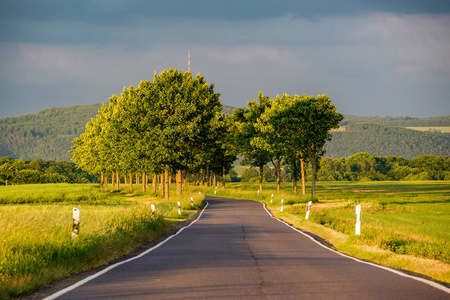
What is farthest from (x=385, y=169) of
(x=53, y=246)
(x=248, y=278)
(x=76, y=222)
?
(x=248, y=278)

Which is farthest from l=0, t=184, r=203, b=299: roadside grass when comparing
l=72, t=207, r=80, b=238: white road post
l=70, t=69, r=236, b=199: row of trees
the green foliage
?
the green foliage

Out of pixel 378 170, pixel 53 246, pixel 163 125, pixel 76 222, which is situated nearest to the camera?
pixel 53 246

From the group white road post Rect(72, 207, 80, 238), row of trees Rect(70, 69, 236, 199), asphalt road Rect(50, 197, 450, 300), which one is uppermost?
row of trees Rect(70, 69, 236, 199)

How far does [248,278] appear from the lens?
924 centimetres

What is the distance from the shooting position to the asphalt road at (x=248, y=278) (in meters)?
7.77

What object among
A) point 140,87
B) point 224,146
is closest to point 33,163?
point 224,146

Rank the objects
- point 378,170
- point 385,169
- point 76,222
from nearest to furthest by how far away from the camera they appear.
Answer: point 76,222
point 378,170
point 385,169

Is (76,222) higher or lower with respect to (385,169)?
lower

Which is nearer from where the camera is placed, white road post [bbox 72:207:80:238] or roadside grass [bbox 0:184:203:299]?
roadside grass [bbox 0:184:203:299]

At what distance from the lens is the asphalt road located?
7.77 meters

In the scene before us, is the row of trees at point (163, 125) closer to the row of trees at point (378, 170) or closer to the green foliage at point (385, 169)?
the row of trees at point (378, 170)

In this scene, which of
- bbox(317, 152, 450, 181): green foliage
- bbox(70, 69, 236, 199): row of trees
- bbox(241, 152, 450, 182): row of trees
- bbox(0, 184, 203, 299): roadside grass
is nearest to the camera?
bbox(0, 184, 203, 299): roadside grass

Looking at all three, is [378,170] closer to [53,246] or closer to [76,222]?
[76,222]

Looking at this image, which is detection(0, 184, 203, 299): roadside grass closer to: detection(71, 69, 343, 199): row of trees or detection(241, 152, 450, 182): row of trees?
detection(71, 69, 343, 199): row of trees
